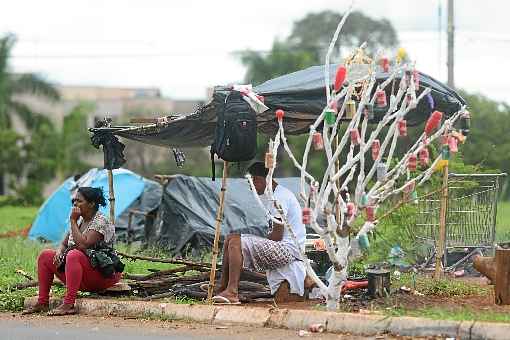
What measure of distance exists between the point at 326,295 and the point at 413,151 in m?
1.58

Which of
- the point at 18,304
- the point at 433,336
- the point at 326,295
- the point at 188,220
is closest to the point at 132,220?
the point at 188,220

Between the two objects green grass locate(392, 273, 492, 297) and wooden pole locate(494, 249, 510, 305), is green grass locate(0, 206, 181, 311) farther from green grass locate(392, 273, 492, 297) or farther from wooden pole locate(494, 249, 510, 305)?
wooden pole locate(494, 249, 510, 305)

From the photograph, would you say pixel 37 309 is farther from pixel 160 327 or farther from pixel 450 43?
pixel 450 43

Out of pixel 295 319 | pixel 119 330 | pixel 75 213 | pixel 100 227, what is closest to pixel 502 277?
pixel 295 319

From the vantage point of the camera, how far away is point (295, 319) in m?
8.94

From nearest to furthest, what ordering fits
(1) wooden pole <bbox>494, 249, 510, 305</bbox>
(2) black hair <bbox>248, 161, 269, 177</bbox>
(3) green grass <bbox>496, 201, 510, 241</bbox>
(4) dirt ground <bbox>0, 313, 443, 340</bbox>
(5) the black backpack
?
(4) dirt ground <bbox>0, 313, 443, 340</bbox> < (1) wooden pole <bbox>494, 249, 510, 305</bbox> < (5) the black backpack < (2) black hair <bbox>248, 161, 269, 177</bbox> < (3) green grass <bbox>496, 201, 510, 241</bbox>

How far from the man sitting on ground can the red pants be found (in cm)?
135

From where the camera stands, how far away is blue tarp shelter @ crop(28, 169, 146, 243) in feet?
68.8

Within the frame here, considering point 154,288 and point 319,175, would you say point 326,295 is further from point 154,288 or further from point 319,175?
point 319,175

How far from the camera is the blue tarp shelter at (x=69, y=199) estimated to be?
20969 mm

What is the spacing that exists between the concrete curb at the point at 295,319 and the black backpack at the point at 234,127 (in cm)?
158

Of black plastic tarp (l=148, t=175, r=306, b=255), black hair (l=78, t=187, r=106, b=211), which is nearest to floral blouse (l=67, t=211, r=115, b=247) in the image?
black hair (l=78, t=187, r=106, b=211)

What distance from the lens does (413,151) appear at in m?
9.21

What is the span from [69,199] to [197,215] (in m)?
4.96
